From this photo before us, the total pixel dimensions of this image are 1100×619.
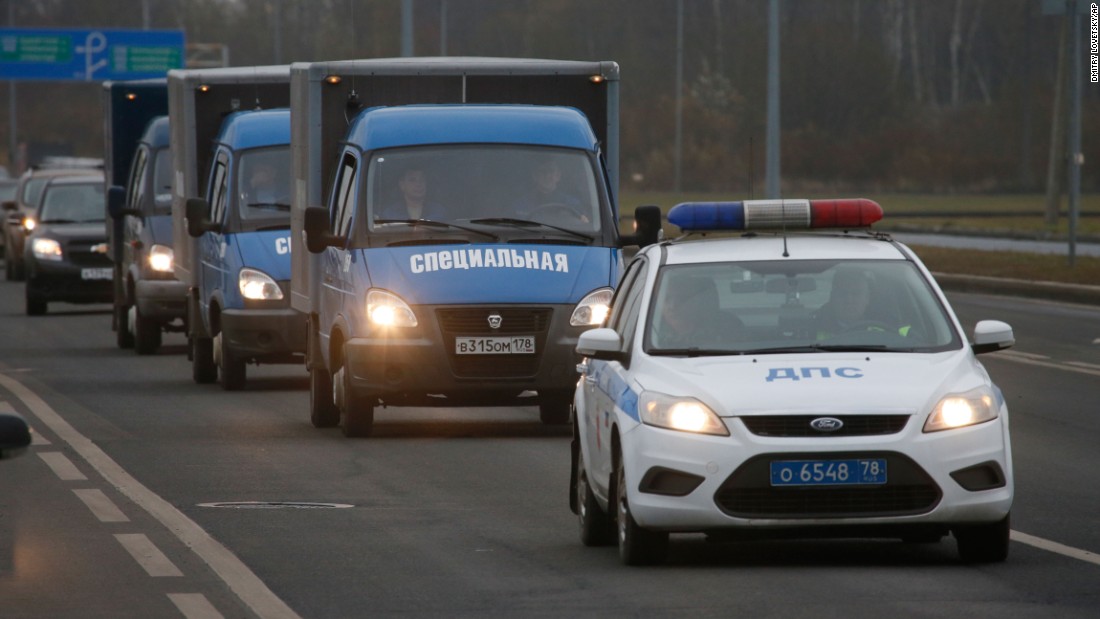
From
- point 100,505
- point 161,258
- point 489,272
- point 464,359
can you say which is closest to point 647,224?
point 489,272

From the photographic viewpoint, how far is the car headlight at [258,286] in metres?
18.8

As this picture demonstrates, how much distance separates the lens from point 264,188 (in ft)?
64.1

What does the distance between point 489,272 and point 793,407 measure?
6.31 metres

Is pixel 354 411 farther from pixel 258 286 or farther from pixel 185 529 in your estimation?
pixel 185 529

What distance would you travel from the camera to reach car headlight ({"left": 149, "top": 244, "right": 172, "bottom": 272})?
77.0ft

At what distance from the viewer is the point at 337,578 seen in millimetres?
9336

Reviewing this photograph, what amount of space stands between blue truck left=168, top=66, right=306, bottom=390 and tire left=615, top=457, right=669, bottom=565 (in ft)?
29.9

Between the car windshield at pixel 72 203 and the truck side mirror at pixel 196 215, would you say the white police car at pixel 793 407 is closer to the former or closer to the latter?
the truck side mirror at pixel 196 215

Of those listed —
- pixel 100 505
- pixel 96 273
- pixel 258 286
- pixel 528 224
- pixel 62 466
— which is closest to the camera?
pixel 100 505

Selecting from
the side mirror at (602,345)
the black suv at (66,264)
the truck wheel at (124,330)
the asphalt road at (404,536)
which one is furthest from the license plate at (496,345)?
the black suv at (66,264)

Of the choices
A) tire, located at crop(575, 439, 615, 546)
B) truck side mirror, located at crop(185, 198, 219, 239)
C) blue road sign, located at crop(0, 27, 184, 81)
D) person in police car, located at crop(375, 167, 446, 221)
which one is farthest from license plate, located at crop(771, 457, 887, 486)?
blue road sign, located at crop(0, 27, 184, 81)

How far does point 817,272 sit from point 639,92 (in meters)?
104

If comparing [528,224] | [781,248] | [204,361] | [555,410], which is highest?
[781,248]

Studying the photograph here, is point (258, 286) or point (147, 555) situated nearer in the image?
point (147, 555)
